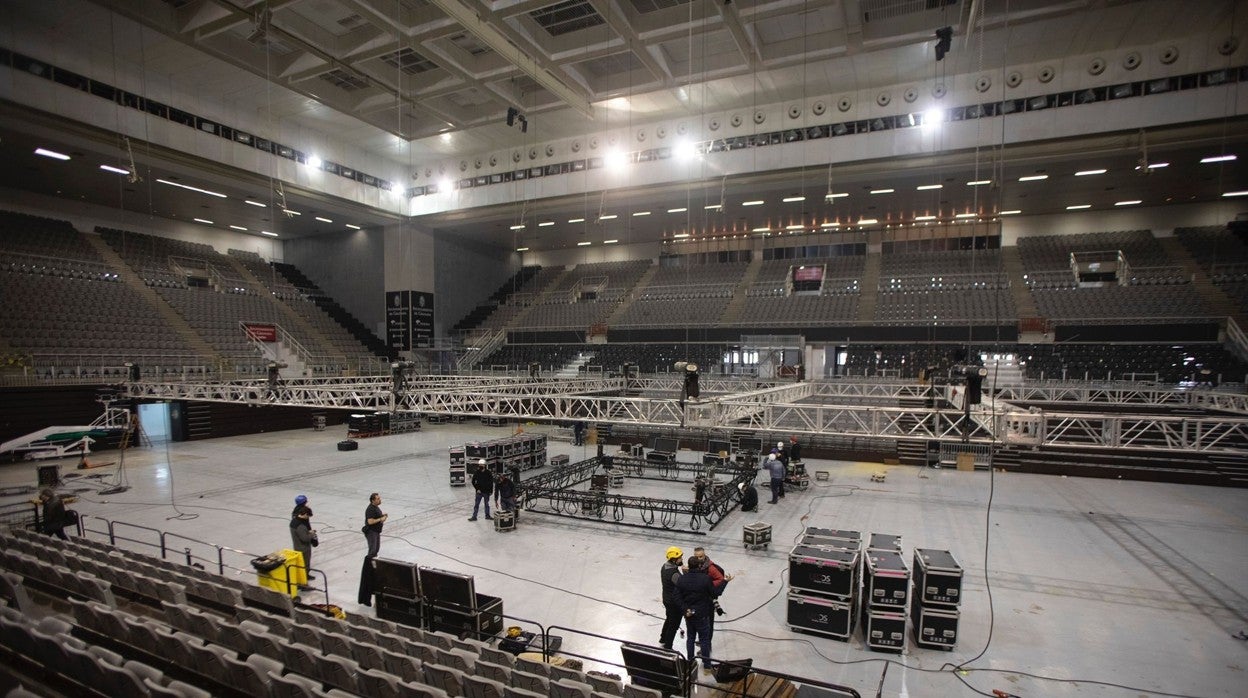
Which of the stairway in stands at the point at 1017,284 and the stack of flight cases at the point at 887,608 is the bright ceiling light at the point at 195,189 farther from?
the stairway in stands at the point at 1017,284

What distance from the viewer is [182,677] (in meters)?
4.59

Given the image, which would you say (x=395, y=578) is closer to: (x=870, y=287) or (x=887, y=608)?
(x=887, y=608)

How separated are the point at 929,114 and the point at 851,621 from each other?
19.4 meters

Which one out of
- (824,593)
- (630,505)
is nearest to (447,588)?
(824,593)

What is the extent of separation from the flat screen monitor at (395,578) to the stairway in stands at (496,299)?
94.2ft

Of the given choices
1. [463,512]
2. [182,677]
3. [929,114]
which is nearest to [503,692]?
[182,677]

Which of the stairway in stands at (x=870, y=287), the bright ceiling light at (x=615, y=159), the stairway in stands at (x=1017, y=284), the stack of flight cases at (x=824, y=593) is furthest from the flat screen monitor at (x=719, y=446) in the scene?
the stairway in stands at (x=1017, y=284)

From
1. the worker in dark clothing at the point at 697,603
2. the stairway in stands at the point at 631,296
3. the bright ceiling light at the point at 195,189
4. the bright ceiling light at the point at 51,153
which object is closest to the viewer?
the worker in dark clothing at the point at 697,603

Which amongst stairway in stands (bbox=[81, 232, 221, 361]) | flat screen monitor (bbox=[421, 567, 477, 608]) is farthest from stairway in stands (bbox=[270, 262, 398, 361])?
flat screen monitor (bbox=[421, 567, 477, 608])

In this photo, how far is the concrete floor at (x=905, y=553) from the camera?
6.45m

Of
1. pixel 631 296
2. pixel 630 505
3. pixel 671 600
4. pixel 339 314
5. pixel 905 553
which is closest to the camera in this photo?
pixel 671 600

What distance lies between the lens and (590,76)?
66.0 ft

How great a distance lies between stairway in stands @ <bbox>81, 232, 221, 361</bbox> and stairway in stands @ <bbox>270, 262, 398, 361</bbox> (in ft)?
23.0

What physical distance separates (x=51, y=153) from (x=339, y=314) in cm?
1486
